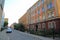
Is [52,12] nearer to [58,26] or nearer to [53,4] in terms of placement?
[53,4]

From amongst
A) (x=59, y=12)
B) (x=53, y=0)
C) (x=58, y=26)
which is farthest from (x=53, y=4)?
(x=58, y=26)

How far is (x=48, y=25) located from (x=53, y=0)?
312 inches

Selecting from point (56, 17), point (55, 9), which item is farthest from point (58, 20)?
point (55, 9)

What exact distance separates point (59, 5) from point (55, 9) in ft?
5.04

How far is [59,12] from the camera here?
31.7 meters

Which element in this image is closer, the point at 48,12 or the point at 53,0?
the point at 53,0

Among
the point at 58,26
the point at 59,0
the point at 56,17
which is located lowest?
the point at 58,26

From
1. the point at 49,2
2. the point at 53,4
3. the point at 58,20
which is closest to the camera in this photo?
the point at 58,20

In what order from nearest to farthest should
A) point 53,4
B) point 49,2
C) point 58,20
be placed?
point 58,20 → point 53,4 → point 49,2

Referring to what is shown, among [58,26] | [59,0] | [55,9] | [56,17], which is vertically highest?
[59,0]

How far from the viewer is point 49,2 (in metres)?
36.8

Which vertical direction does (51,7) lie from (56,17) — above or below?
above

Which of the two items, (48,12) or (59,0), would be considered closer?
(59,0)

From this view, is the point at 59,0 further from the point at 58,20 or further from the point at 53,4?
the point at 58,20
